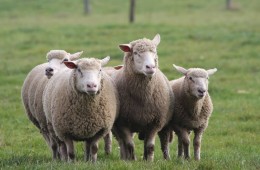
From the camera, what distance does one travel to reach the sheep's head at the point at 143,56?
25.9 feet

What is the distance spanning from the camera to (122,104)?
28.0 feet

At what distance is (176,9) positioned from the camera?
41.9 metres

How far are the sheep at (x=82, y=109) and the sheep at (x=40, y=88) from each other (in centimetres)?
101

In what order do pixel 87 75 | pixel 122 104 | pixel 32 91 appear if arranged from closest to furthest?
1. pixel 87 75
2. pixel 122 104
3. pixel 32 91

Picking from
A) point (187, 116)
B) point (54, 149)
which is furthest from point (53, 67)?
point (187, 116)

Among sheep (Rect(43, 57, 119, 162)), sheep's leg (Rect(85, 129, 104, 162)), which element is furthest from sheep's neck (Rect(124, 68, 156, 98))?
sheep's leg (Rect(85, 129, 104, 162))

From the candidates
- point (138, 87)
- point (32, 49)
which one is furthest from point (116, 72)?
point (32, 49)

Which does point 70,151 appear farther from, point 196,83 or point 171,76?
point 171,76

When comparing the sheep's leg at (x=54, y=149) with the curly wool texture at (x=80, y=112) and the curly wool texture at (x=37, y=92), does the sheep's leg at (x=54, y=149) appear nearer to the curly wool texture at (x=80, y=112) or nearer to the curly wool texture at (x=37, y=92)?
Result: the curly wool texture at (x=37, y=92)

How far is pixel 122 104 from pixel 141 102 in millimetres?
288

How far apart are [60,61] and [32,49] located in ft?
41.2

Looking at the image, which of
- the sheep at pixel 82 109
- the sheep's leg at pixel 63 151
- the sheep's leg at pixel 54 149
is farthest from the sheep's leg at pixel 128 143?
the sheep's leg at pixel 54 149

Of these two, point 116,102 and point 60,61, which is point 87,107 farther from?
point 60,61

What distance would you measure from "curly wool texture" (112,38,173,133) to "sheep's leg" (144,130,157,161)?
0.24 feet
